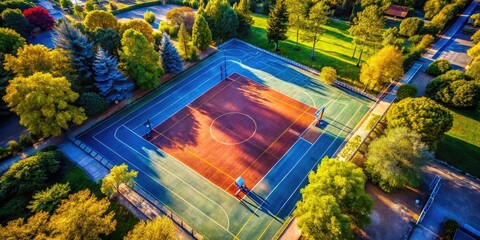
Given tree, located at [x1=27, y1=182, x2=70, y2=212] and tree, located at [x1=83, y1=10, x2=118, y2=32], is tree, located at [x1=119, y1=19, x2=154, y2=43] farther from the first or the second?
tree, located at [x1=27, y1=182, x2=70, y2=212]

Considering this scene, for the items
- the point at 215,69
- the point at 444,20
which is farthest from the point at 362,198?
the point at 444,20

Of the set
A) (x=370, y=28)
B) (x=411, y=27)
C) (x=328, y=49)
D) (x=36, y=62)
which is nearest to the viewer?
(x=36, y=62)

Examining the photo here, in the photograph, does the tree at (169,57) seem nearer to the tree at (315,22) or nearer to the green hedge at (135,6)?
the tree at (315,22)

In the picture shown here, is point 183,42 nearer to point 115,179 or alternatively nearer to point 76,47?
point 76,47

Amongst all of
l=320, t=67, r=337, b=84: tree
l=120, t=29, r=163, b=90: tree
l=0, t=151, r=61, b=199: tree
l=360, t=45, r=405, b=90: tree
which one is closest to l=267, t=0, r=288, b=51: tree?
l=320, t=67, r=337, b=84: tree

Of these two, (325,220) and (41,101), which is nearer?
(325,220)

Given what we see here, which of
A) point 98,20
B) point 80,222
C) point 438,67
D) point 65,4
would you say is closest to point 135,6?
point 65,4

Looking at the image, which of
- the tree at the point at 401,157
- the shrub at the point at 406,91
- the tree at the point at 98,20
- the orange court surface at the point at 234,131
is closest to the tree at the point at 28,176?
the orange court surface at the point at 234,131
